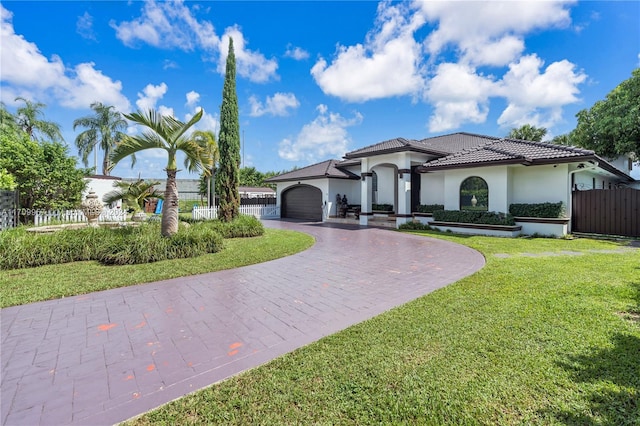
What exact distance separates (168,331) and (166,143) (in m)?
7.28

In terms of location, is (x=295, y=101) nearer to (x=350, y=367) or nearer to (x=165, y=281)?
(x=165, y=281)

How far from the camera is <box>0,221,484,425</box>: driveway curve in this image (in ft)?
8.44

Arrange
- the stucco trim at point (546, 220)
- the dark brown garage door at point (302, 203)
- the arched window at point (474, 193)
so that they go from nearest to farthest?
the stucco trim at point (546, 220) → the arched window at point (474, 193) → the dark brown garage door at point (302, 203)

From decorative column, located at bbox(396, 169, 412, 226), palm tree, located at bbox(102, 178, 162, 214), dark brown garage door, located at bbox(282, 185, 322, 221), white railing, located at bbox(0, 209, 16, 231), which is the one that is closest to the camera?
white railing, located at bbox(0, 209, 16, 231)

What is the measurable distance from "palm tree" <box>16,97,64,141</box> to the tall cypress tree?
2105 centimetres

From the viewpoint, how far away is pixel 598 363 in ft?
9.69

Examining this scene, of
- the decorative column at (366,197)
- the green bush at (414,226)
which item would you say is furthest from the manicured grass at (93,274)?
the decorative column at (366,197)

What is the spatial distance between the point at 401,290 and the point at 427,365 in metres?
2.64

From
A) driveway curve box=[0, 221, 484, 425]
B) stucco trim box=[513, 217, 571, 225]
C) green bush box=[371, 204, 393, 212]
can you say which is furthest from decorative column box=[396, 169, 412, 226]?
driveway curve box=[0, 221, 484, 425]

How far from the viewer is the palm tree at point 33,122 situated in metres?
23.3

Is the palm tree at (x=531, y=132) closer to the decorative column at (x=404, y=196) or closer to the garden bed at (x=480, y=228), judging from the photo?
the decorative column at (x=404, y=196)

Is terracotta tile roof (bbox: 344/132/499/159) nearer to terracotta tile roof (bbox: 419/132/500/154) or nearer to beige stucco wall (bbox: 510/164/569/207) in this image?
terracotta tile roof (bbox: 419/132/500/154)

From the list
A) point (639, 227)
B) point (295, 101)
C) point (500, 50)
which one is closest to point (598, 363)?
point (639, 227)

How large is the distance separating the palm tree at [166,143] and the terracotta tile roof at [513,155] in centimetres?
1171
